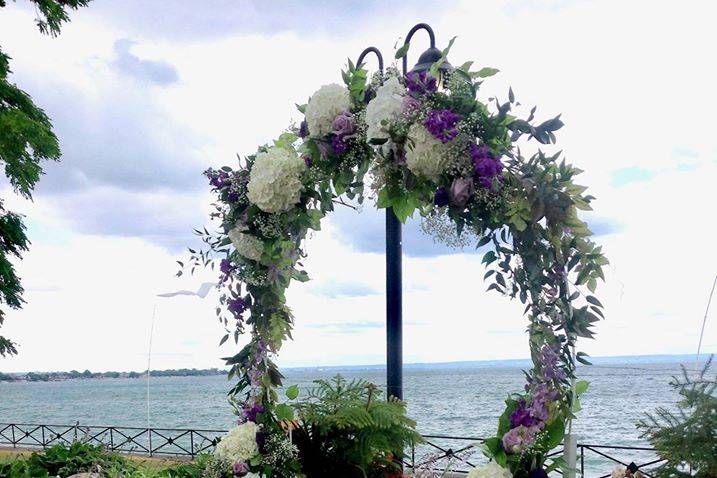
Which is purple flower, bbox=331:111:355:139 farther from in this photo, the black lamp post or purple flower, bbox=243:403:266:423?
purple flower, bbox=243:403:266:423

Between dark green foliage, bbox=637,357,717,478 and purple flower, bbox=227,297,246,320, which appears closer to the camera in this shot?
dark green foliage, bbox=637,357,717,478

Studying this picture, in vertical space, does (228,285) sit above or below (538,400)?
above

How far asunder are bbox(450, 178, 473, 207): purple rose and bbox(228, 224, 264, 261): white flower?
141cm

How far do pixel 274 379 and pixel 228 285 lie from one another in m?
0.68

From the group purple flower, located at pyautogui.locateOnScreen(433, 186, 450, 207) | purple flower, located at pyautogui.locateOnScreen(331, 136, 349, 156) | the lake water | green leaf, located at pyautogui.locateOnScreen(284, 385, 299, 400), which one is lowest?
the lake water

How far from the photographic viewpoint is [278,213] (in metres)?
4.47

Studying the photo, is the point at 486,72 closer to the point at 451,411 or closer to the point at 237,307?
the point at 237,307

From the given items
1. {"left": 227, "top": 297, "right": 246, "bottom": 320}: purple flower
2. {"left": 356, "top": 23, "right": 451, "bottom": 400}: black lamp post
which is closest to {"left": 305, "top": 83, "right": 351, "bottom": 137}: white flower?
{"left": 356, "top": 23, "right": 451, "bottom": 400}: black lamp post

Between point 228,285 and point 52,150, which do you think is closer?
point 228,285

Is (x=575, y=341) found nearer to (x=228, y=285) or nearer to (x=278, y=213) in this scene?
(x=278, y=213)

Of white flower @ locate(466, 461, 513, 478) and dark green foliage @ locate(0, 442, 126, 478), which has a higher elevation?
white flower @ locate(466, 461, 513, 478)

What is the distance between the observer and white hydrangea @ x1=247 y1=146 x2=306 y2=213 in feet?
14.2

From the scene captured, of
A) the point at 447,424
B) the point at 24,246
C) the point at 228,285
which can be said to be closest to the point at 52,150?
the point at 24,246

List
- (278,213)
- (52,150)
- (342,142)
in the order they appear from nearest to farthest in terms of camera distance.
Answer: (342,142)
(278,213)
(52,150)
